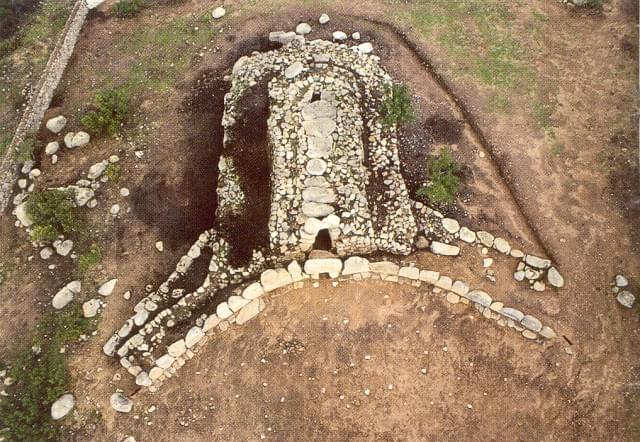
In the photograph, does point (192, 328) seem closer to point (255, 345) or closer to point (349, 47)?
point (255, 345)

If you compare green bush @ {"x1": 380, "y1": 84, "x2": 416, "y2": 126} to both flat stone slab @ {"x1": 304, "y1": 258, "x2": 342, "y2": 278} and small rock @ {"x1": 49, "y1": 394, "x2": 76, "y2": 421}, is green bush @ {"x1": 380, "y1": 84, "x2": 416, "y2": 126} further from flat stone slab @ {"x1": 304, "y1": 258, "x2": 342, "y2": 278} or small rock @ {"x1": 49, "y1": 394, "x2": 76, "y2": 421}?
small rock @ {"x1": 49, "y1": 394, "x2": 76, "y2": 421}

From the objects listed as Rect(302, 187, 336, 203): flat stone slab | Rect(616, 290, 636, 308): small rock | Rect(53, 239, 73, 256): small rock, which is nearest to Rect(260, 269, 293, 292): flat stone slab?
Rect(302, 187, 336, 203): flat stone slab

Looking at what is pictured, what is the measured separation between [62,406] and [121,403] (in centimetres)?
139

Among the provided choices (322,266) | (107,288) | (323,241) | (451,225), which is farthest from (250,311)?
(451,225)

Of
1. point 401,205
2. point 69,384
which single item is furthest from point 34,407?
point 401,205

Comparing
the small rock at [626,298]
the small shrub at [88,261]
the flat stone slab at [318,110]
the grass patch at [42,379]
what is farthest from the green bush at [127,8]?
the small rock at [626,298]

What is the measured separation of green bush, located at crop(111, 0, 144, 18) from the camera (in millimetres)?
18219

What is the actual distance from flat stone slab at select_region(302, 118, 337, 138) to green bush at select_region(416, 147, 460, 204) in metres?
3.09

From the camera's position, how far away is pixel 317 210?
13.0 metres

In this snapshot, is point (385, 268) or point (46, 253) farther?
point (46, 253)

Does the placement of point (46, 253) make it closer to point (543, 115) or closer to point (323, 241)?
point (323, 241)

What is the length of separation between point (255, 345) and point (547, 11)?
15191 millimetres

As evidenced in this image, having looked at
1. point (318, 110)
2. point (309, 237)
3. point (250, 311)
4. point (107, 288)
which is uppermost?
point (318, 110)

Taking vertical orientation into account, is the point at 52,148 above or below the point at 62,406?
above
